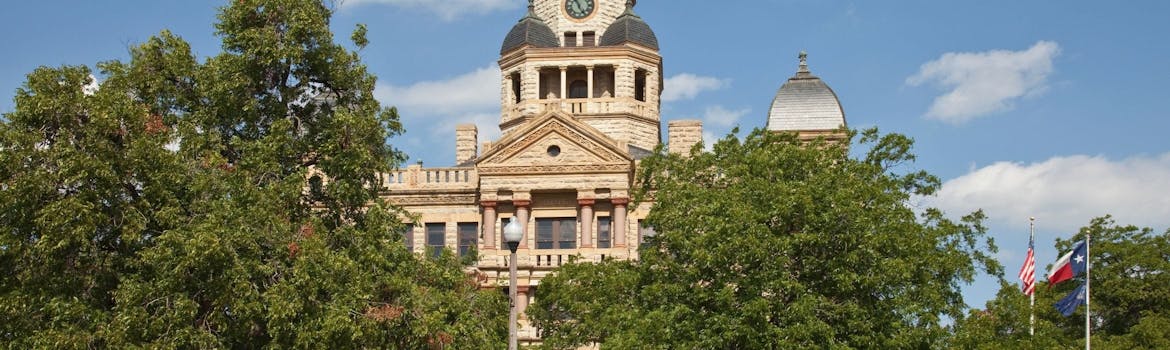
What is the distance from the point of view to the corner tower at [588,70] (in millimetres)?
60562

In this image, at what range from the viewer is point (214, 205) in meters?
28.1

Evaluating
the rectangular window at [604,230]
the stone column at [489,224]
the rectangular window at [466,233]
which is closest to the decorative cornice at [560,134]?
the stone column at [489,224]

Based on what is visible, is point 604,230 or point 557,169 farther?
point 604,230

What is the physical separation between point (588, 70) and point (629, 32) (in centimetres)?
234

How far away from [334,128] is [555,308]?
1486 cm

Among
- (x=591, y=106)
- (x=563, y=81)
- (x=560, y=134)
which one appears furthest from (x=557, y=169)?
(x=563, y=81)

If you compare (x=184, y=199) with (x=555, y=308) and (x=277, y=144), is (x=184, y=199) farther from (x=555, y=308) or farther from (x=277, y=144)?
(x=555, y=308)

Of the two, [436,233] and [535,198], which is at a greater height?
[535,198]

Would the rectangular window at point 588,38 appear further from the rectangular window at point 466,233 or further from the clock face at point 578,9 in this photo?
the rectangular window at point 466,233

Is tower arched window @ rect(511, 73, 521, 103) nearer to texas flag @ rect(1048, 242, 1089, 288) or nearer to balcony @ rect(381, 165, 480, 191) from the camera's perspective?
balcony @ rect(381, 165, 480, 191)

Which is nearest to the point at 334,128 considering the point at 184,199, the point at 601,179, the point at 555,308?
the point at 184,199

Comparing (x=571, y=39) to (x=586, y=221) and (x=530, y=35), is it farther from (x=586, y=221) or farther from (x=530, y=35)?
(x=586, y=221)

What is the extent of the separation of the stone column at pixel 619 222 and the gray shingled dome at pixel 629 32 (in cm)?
1128

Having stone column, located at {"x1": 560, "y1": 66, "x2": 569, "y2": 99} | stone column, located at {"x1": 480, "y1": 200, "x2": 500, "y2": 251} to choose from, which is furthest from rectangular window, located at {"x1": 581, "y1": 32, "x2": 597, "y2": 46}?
stone column, located at {"x1": 480, "y1": 200, "x2": 500, "y2": 251}
